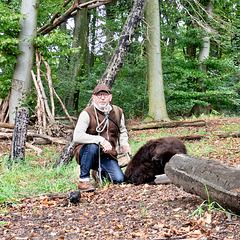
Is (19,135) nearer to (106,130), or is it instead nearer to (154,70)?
(106,130)

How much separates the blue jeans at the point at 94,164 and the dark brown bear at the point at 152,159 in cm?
20

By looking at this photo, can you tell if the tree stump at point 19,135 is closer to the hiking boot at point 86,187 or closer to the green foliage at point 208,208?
the hiking boot at point 86,187

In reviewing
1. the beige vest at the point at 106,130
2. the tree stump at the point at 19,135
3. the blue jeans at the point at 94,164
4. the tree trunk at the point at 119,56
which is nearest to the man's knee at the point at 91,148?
the blue jeans at the point at 94,164

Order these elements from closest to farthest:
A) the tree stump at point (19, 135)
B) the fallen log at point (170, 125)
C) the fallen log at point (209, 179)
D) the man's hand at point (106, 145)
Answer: the fallen log at point (209, 179) → the man's hand at point (106, 145) → the tree stump at point (19, 135) → the fallen log at point (170, 125)

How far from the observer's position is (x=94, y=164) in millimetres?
4484

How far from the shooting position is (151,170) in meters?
4.52

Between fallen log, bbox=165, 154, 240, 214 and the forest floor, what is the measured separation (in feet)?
0.49

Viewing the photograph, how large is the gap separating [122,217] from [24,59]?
8.77 meters

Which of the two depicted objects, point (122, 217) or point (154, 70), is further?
point (154, 70)

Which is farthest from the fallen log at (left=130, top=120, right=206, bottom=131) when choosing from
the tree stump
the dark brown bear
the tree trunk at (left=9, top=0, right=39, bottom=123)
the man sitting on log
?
the man sitting on log

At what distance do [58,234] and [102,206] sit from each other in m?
0.87

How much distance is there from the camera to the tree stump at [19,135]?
5954mm

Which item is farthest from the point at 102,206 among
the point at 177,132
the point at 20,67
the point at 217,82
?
the point at 217,82

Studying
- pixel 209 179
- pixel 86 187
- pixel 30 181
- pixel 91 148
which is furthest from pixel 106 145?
pixel 209 179
